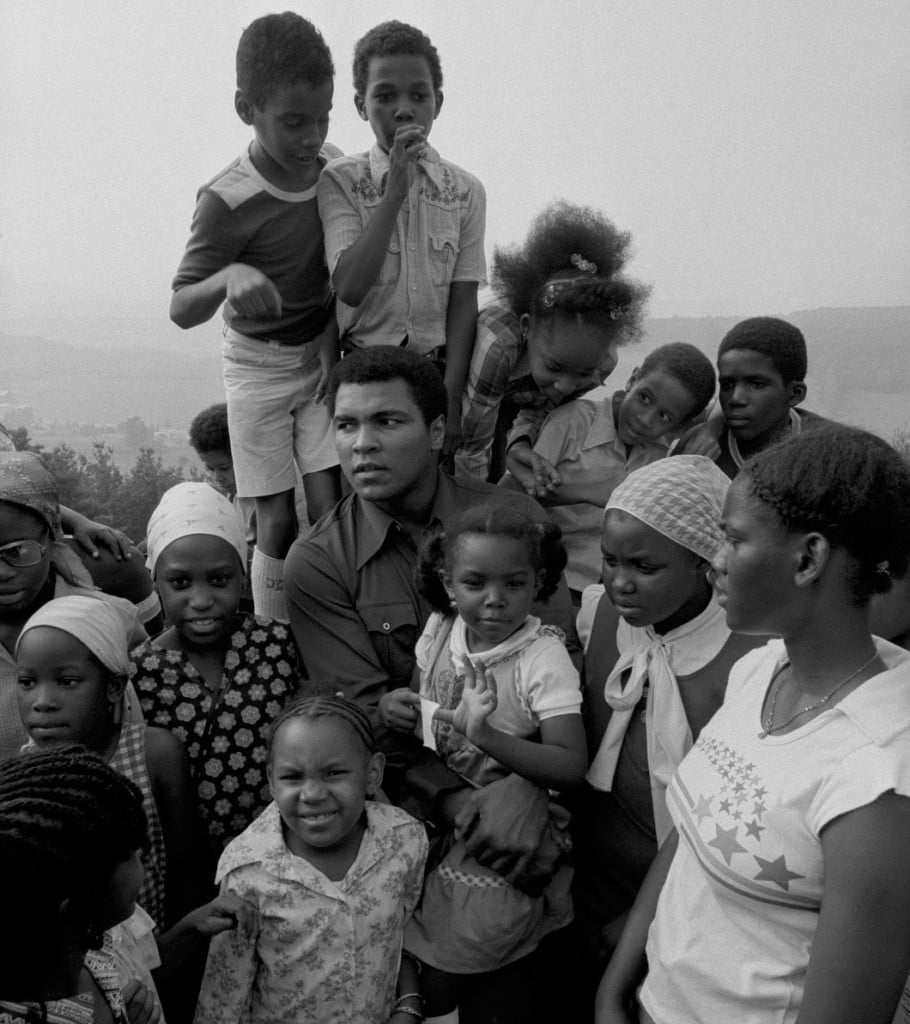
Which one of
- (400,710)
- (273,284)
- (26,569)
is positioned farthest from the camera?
(273,284)

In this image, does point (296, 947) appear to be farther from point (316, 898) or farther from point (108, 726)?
point (108, 726)

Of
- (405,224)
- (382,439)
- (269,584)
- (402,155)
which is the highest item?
(402,155)

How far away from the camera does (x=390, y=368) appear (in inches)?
110

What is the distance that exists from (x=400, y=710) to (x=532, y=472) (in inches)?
47.2

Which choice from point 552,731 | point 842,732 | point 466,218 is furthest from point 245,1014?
point 466,218

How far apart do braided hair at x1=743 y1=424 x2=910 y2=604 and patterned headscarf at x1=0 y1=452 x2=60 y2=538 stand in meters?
1.97

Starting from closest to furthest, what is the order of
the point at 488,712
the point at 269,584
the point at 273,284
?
the point at 488,712, the point at 273,284, the point at 269,584

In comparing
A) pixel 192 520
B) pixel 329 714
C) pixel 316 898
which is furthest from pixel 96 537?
pixel 316 898

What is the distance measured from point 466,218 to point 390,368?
111 cm

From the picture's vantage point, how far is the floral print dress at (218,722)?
8.14 ft

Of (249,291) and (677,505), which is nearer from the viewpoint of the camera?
(677,505)

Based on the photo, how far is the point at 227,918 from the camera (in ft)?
6.78

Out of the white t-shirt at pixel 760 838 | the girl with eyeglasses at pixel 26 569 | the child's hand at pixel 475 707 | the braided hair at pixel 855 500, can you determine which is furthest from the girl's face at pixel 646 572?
the girl with eyeglasses at pixel 26 569

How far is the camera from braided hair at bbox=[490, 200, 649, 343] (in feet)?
10.9
